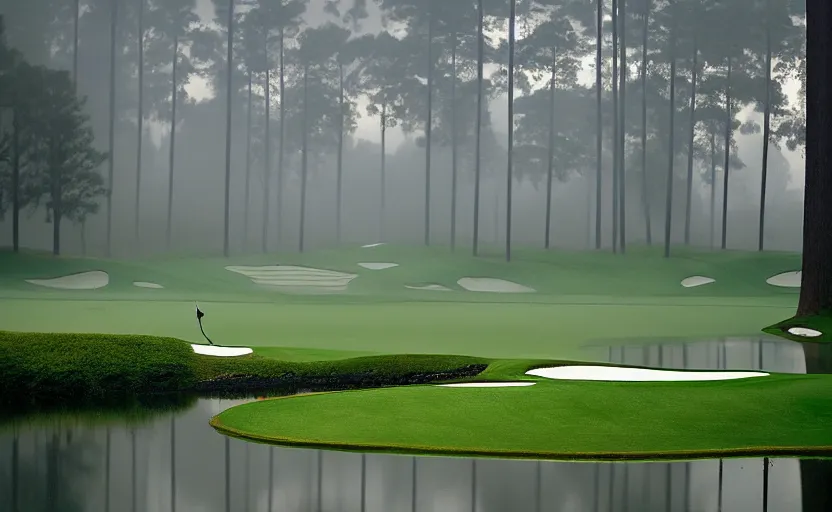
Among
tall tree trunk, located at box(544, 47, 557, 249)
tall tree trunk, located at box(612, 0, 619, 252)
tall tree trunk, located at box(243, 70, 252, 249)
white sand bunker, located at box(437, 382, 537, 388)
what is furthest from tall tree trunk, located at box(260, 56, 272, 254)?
white sand bunker, located at box(437, 382, 537, 388)

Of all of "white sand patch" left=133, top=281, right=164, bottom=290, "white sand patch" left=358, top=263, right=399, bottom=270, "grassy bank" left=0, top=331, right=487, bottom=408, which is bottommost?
"grassy bank" left=0, top=331, right=487, bottom=408

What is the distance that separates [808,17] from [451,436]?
862 cm

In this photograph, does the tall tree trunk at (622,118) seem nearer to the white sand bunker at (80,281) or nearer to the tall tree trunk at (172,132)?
the tall tree trunk at (172,132)

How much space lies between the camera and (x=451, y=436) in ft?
19.9

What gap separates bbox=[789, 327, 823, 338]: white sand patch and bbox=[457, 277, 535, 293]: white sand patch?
4405 mm

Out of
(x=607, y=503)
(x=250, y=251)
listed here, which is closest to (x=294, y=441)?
(x=607, y=503)

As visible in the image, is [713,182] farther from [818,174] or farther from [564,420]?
[564,420]

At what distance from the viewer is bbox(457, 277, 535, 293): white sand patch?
15.7 meters

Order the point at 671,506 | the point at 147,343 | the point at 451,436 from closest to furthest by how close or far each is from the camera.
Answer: the point at 671,506
the point at 451,436
the point at 147,343

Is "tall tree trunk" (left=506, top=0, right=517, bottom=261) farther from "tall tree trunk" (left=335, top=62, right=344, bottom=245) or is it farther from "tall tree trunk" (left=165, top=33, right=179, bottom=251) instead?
"tall tree trunk" (left=165, top=33, right=179, bottom=251)

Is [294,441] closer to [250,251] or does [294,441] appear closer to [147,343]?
[147,343]

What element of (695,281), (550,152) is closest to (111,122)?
(550,152)

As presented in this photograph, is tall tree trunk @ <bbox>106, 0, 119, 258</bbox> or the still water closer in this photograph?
the still water

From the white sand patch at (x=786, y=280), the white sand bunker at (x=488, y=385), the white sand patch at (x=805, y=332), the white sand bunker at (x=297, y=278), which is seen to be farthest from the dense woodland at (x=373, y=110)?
the white sand bunker at (x=488, y=385)
